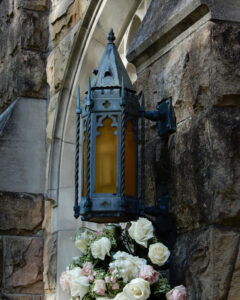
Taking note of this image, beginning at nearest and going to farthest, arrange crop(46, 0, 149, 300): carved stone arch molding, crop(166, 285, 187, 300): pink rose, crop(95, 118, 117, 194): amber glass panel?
crop(166, 285, 187, 300): pink rose → crop(95, 118, 117, 194): amber glass panel → crop(46, 0, 149, 300): carved stone arch molding

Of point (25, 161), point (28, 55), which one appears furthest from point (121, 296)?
point (28, 55)

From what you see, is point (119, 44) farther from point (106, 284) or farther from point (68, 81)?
point (106, 284)

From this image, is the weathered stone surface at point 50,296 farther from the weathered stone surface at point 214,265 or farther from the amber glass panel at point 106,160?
the weathered stone surface at point 214,265

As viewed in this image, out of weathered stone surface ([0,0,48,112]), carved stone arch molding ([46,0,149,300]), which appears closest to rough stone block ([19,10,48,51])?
weathered stone surface ([0,0,48,112])

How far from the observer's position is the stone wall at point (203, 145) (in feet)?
6.25

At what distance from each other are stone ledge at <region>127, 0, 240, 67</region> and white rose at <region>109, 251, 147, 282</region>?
784mm

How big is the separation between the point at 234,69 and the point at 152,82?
1.66 ft

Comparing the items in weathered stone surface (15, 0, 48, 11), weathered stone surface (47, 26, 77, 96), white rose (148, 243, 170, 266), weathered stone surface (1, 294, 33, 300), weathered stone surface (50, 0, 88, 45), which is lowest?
weathered stone surface (1, 294, 33, 300)

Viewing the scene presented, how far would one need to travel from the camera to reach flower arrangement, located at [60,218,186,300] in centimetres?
205

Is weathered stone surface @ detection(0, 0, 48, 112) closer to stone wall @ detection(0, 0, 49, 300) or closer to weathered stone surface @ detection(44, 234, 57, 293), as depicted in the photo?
stone wall @ detection(0, 0, 49, 300)

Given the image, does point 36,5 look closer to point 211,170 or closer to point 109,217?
point 109,217

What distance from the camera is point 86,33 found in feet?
11.6

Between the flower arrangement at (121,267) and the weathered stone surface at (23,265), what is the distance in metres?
1.68

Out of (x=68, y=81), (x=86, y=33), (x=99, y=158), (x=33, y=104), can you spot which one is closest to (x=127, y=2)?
(x=86, y=33)
